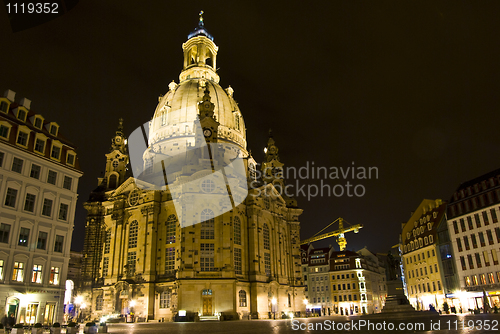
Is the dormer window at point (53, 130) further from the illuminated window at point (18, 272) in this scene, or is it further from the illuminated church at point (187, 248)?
the illuminated church at point (187, 248)

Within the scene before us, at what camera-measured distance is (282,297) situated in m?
63.5

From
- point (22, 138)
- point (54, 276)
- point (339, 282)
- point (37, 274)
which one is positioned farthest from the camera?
point (339, 282)

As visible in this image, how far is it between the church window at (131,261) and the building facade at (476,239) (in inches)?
1911

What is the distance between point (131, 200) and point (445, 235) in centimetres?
5291

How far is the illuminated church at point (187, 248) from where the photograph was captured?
52281mm

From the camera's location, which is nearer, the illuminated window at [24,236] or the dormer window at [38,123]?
the illuminated window at [24,236]

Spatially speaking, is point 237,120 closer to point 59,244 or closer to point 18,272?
point 59,244

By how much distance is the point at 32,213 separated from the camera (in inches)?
1308

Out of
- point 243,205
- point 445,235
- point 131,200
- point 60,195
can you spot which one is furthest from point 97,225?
point 445,235

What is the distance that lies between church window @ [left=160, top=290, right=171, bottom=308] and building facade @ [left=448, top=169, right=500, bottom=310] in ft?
137

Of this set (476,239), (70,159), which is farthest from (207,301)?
(476,239)

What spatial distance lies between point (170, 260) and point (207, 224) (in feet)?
23.8

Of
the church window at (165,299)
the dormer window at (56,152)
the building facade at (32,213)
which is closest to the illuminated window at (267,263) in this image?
the church window at (165,299)

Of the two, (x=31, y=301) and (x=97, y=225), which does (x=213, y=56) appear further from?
(x=31, y=301)
